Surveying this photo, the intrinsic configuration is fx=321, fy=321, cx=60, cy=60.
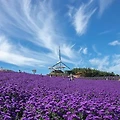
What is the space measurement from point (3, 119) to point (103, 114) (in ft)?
5.09

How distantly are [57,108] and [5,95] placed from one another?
7.77ft

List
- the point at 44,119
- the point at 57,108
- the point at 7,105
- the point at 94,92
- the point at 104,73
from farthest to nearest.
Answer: the point at 104,73 → the point at 94,92 → the point at 7,105 → the point at 57,108 → the point at 44,119

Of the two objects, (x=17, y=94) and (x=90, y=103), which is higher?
(x=17, y=94)

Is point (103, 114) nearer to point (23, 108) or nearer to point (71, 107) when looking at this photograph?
point (71, 107)

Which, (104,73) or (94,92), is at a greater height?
(104,73)

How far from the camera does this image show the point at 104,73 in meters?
35.9

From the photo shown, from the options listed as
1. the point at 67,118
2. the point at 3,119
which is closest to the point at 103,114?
the point at 67,118

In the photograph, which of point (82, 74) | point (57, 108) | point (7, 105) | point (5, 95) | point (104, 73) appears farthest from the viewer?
point (104, 73)

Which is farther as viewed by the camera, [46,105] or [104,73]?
[104,73]

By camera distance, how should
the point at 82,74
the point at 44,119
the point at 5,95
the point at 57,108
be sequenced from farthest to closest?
the point at 82,74
the point at 5,95
the point at 57,108
the point at 44,119

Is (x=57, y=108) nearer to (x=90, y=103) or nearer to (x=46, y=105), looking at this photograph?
(x=46, y=105)

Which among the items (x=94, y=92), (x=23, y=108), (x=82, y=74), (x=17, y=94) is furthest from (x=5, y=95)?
(x=82, y=74)

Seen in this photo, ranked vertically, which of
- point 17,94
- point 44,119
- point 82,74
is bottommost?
point 44,119

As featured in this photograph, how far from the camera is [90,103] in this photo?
18.0 ft
